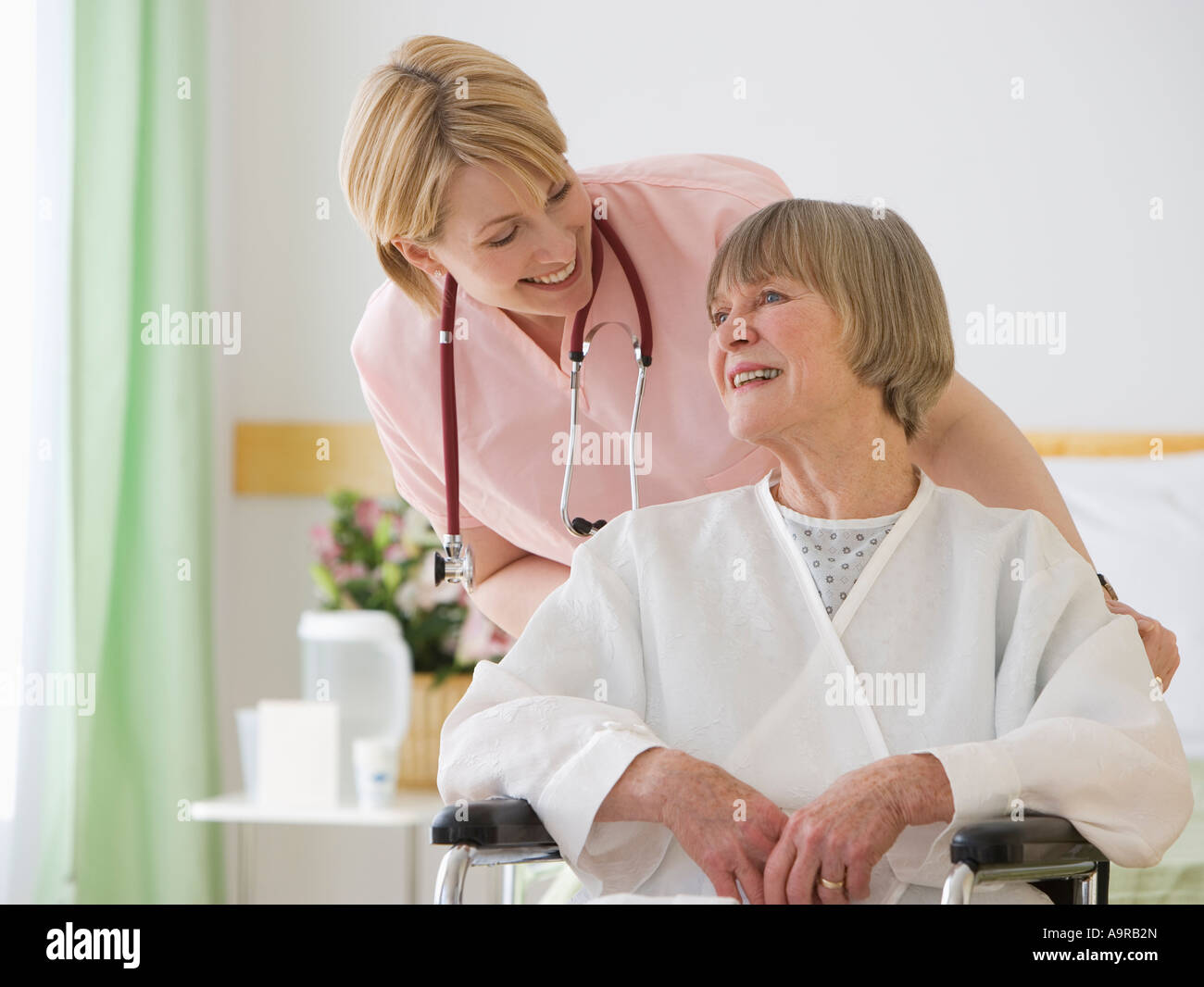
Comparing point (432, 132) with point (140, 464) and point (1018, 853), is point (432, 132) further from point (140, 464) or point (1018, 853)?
point (140, 464)

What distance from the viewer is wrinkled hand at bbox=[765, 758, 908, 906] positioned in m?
0.94

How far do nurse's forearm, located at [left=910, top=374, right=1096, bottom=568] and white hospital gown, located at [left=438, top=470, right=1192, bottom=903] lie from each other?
133mm

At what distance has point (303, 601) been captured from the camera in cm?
244

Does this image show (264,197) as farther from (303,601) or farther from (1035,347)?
(1035,347)

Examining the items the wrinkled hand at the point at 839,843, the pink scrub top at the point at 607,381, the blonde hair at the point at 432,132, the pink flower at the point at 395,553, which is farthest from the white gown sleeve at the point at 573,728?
the pink flower at the point at 395,553

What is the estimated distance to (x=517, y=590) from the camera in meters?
1.48

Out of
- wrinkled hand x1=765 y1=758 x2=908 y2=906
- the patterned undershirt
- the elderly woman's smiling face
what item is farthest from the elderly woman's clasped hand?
the elderly woman's smiling face

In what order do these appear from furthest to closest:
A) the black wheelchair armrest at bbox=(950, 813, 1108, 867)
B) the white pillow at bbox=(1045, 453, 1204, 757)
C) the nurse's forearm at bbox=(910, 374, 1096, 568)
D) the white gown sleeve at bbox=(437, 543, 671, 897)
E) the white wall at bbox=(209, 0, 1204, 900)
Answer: the white wall at bbox=(209, 0, 1204, 900)
the white pillow at bbox=(1045, 453, 1204, 757)
the nurse's forearm at bbox=(910, 374, 1096, 568)
the white gown sleeve at bbox=(437, 543, 671, 897)
the black wheelchair armrest at bbox=(950, 813, 1108, 867)

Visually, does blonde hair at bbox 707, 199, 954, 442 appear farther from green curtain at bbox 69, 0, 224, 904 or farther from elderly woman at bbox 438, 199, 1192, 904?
green curtain at bbox 69, 0, 224, 904

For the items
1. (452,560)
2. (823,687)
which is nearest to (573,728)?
(823,687)

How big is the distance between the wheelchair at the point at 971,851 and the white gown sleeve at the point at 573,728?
1.2 inches

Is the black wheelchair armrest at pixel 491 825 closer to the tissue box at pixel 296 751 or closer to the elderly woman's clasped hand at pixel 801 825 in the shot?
the elderly woman's clasped hand at pixel 801 825
